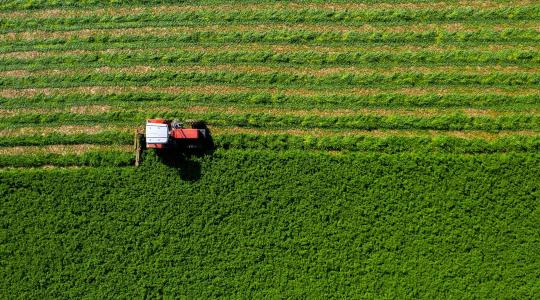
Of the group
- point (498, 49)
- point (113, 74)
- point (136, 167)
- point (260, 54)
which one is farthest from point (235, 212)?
point (498, 49)

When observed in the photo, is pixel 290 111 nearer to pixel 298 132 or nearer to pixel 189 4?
pixel 298 132

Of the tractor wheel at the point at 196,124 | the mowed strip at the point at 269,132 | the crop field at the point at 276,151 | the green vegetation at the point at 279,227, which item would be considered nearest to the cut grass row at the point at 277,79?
the crop field at the point at 276,151

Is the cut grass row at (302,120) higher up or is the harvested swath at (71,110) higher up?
the harvested swath at (71,110)

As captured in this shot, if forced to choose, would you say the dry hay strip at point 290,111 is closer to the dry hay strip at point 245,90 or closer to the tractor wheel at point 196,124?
the tractor wheel at point 196,124

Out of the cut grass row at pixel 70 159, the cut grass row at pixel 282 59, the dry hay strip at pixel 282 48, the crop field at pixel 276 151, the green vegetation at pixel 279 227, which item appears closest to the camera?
the green vegetation at pixel 279 227

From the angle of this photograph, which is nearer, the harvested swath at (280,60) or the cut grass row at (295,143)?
the cut grass row at (295,143)

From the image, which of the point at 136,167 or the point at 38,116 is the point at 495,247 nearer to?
the point at 136,167

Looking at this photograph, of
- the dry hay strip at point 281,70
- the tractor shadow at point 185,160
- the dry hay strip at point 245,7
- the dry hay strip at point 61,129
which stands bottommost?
the tractor shadow at point 185,160

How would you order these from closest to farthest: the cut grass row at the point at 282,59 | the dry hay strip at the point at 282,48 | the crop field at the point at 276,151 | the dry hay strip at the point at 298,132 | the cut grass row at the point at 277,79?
the crop field at the point at 276,151 < the dry hay strip at the point at 298,132 < the cut grass row at the point at 277,79 < the cut grass row at the point at 282,59 < the dry hay strip at the point at 282,48
